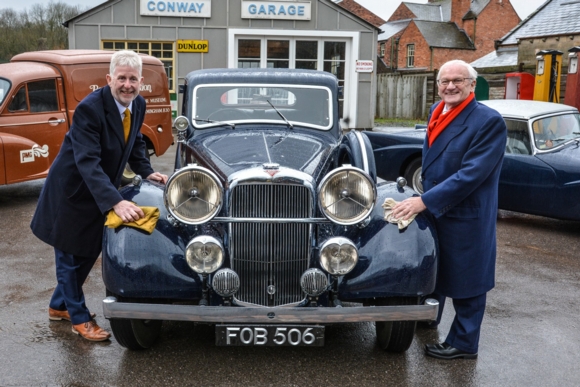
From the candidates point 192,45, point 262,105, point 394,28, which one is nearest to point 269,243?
point 262,105

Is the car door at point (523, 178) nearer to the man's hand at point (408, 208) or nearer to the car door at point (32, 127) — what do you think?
the man's hand at point (408, 208)

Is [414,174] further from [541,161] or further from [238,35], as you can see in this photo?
[238,35]

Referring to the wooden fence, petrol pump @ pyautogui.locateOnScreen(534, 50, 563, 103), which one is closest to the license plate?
petrol pump @ pyautogui.locateOnScreen(534, 50, 563, 103)

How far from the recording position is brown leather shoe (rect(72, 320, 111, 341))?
396cm

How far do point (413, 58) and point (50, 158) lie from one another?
120 ft

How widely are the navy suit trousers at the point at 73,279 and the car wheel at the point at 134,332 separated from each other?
0.41 metres

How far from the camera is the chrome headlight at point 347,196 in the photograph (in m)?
3.50

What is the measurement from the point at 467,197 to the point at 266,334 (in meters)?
1.39

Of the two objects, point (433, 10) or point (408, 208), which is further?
point (433, 10)

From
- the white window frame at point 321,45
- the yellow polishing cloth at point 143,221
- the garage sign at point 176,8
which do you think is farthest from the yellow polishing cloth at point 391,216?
the garage sign at point 176,8

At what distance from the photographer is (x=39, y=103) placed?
8.70 metres

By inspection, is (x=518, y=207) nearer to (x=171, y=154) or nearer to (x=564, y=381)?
(x=564, y=381)

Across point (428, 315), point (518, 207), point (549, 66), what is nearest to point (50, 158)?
point (518, 207)

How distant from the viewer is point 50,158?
8.55m
